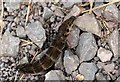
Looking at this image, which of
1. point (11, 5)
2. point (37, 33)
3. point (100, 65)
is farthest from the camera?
point (11, 5)

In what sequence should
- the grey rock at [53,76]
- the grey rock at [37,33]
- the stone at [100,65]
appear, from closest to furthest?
the grey rock at [53,76]
the stone at [100,65]
the grey rock at [37,33]

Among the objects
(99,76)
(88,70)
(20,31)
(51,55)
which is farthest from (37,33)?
(99,76)

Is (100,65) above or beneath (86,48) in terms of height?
beneath

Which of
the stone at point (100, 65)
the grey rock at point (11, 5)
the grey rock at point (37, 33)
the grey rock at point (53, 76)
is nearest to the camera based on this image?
→ the grey rock at point (53, 76)

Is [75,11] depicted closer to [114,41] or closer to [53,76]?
[114,41]

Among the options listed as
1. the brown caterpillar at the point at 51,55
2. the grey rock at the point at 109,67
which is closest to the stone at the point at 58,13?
the brown caterpillar at the point at 51,55

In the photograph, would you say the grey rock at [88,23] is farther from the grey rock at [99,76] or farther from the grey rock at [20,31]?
the grey rock at [20,31]
